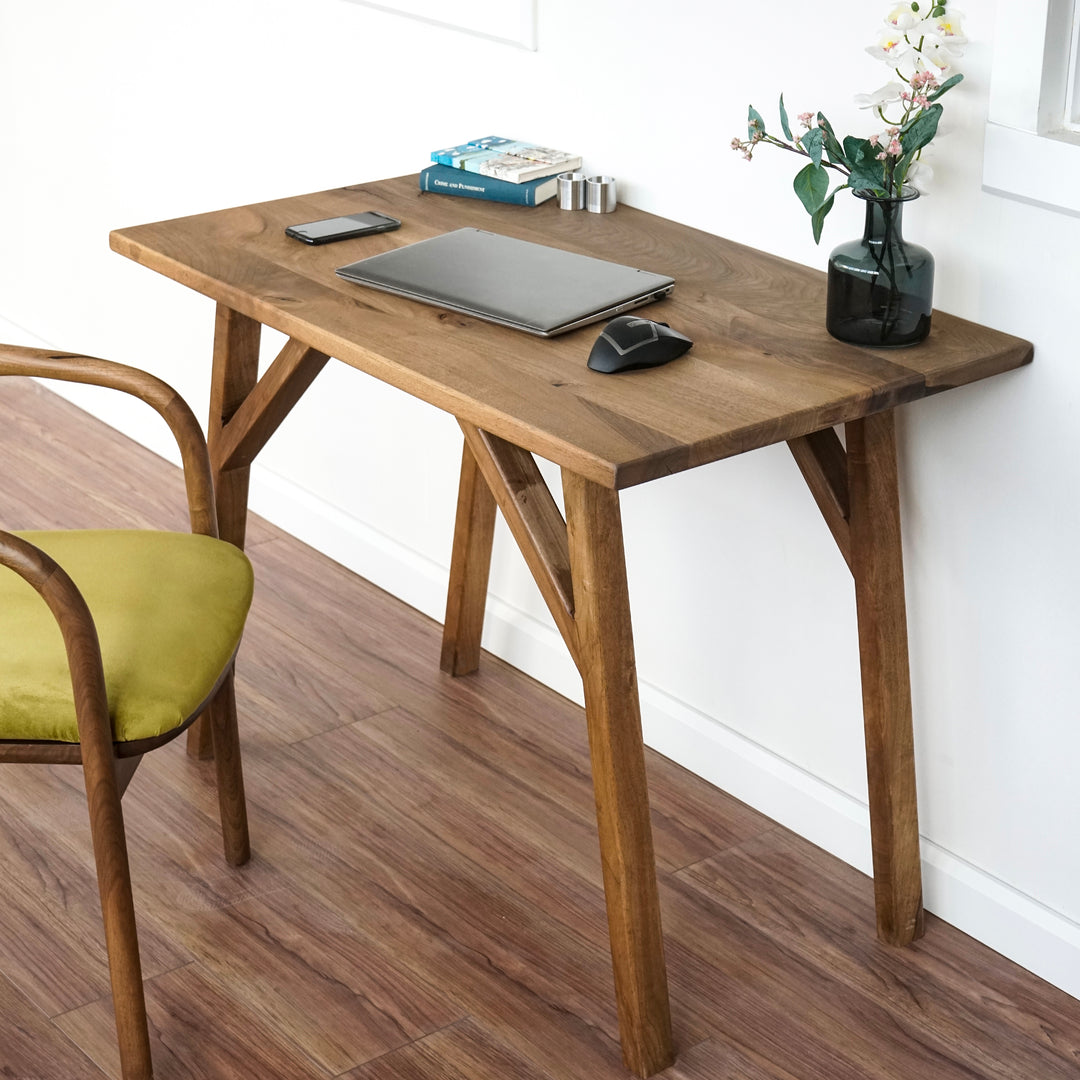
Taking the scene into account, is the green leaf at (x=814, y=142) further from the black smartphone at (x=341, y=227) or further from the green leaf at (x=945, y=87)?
the black smartphone at (x=341, y=227)

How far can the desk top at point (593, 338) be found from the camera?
1.60 m

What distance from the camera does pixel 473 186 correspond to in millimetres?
2348

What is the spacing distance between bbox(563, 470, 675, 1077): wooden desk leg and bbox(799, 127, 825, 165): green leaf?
44 centimetres

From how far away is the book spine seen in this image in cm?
230

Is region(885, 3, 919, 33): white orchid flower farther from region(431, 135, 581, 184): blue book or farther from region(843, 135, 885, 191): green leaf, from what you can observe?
region(431, 135, 581, 184): blue book

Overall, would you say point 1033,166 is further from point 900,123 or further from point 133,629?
point 133,629

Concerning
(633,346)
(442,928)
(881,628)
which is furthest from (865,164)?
(442,928)

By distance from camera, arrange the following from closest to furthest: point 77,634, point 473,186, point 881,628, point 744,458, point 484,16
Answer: point 77,634 → point 881,628 → point 744,458 → point 473,186 → point 484,16

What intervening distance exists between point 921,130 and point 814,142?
0.12m

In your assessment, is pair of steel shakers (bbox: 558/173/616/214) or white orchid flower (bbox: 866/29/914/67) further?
pair of steel shakers (bbox: 558/173/616/214)

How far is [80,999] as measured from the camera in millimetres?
1976

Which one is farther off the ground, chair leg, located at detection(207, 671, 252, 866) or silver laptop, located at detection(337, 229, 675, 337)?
silver laptop, located at detection(337, 229, 675, 337)

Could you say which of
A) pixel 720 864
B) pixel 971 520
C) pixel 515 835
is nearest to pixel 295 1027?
pixel 515 835

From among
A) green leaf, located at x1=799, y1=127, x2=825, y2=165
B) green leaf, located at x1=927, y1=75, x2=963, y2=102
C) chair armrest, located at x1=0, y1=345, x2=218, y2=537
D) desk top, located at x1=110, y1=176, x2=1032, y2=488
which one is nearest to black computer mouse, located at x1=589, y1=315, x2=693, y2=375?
desk top, located at x1=110, y1=176, x2=1032, y2=488
